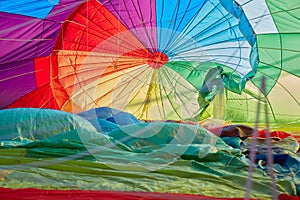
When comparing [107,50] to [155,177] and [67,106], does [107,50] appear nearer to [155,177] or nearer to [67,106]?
[67,106]

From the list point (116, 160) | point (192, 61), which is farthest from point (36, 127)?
point (192, 61)

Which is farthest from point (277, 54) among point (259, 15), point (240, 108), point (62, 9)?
point (62, 9)

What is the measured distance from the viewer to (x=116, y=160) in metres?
2.40

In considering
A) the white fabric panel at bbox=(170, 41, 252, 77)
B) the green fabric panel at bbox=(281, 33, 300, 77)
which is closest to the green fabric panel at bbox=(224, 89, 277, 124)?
the white fabric panel at bbox=(170, 41, 252, 77)

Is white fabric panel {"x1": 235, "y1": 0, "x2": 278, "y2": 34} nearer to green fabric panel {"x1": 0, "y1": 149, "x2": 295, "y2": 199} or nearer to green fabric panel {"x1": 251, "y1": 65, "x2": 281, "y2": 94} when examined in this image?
green fabric panel {"x1": 251, "y1": 65, "x2": 281, "y2": 94}

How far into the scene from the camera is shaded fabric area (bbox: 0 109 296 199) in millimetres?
1831

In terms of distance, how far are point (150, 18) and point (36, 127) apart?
6.50 ft

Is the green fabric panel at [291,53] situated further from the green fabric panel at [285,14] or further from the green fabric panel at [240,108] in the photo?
the green fabric panel at [240,108]

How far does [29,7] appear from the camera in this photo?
380 cm

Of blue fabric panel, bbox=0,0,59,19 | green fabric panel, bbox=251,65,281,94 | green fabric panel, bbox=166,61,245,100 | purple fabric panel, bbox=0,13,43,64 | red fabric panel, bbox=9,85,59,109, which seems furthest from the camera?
red fabric panel, bbox=9,85,59,109

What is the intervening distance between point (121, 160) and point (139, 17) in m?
2.49

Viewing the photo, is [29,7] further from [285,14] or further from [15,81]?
[285,14]

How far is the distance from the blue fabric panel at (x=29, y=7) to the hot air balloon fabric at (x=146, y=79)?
14 mm

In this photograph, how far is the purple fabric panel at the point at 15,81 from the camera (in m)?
4.37
